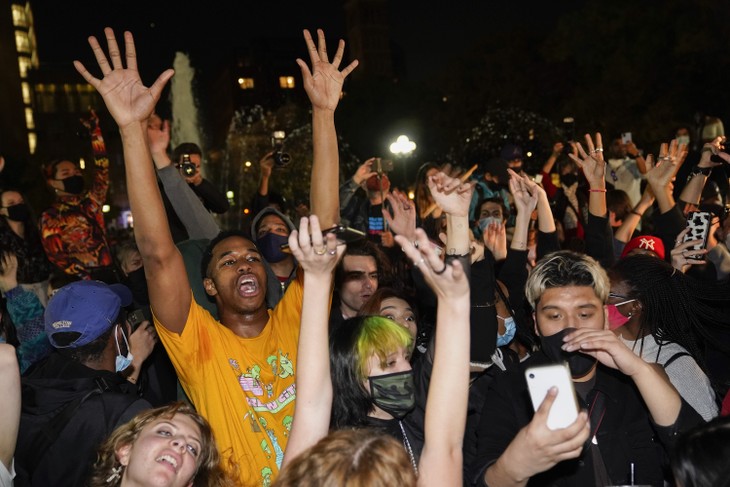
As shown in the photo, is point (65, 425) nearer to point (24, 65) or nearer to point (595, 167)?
point (595, 167)

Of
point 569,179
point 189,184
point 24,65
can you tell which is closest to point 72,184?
point 189,184

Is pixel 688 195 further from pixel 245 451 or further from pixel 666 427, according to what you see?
pixel 245 451

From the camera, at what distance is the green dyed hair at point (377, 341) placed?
3570mm

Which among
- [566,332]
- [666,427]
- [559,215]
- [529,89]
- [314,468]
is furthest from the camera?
[529,89]

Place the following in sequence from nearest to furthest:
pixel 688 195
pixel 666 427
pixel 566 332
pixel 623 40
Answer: pixel 666 427 → pixel 566 332 → pixel 688 195 → pixel 623 40

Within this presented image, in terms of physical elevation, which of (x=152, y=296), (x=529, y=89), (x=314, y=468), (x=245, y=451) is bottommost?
(x=245, y=451)

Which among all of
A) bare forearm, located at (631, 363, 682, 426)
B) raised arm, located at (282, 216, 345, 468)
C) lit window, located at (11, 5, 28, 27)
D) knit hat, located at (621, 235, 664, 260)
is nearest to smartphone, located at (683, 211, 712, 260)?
knit hat, located at (621, 235, 664, 260)

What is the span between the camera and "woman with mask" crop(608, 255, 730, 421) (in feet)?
14.5

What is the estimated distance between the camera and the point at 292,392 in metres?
4.09

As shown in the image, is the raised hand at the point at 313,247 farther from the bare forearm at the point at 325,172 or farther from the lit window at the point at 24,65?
the lit window at the point at 24,65

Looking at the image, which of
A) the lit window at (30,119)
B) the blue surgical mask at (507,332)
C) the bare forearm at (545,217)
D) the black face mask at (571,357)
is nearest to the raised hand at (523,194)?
the bare forearm at (545,217)

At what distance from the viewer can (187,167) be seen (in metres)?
6.74

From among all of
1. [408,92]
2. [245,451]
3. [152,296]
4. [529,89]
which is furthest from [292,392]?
[408,92]

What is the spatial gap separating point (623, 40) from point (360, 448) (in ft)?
98.6
